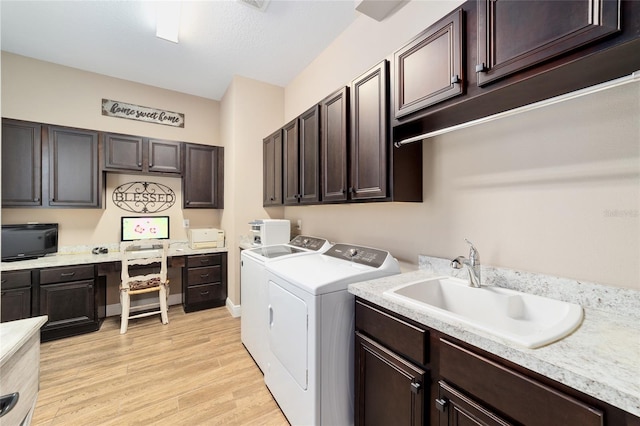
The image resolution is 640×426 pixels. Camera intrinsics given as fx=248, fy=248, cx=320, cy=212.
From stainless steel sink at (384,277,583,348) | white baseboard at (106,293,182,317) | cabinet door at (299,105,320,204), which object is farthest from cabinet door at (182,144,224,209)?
stainless steel sink at (384,277,583,348)

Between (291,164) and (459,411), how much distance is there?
7.49 feet

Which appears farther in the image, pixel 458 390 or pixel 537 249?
pixel 537 249

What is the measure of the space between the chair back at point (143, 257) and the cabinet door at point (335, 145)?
227 centimetres

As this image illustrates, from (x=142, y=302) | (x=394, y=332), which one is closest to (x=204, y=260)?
(x=142, y=302)

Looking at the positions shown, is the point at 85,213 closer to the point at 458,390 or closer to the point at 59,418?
the point at 59,418

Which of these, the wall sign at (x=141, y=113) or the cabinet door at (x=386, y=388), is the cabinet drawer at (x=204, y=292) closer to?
the wall sign at (x=141, y=113)

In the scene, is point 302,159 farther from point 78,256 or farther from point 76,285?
point 78,256

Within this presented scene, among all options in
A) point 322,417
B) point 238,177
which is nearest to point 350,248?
point 322,417

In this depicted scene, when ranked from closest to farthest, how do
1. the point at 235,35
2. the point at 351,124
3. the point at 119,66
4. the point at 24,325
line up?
the point at 24,325 → the point at 351,124 → the point at 235,35 → the point at 119,66

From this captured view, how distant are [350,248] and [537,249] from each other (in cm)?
113

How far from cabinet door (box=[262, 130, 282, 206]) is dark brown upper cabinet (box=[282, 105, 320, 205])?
134mm

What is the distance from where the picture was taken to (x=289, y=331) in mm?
1578

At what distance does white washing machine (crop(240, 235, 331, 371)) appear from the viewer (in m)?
2.02

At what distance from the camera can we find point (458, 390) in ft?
3.01
